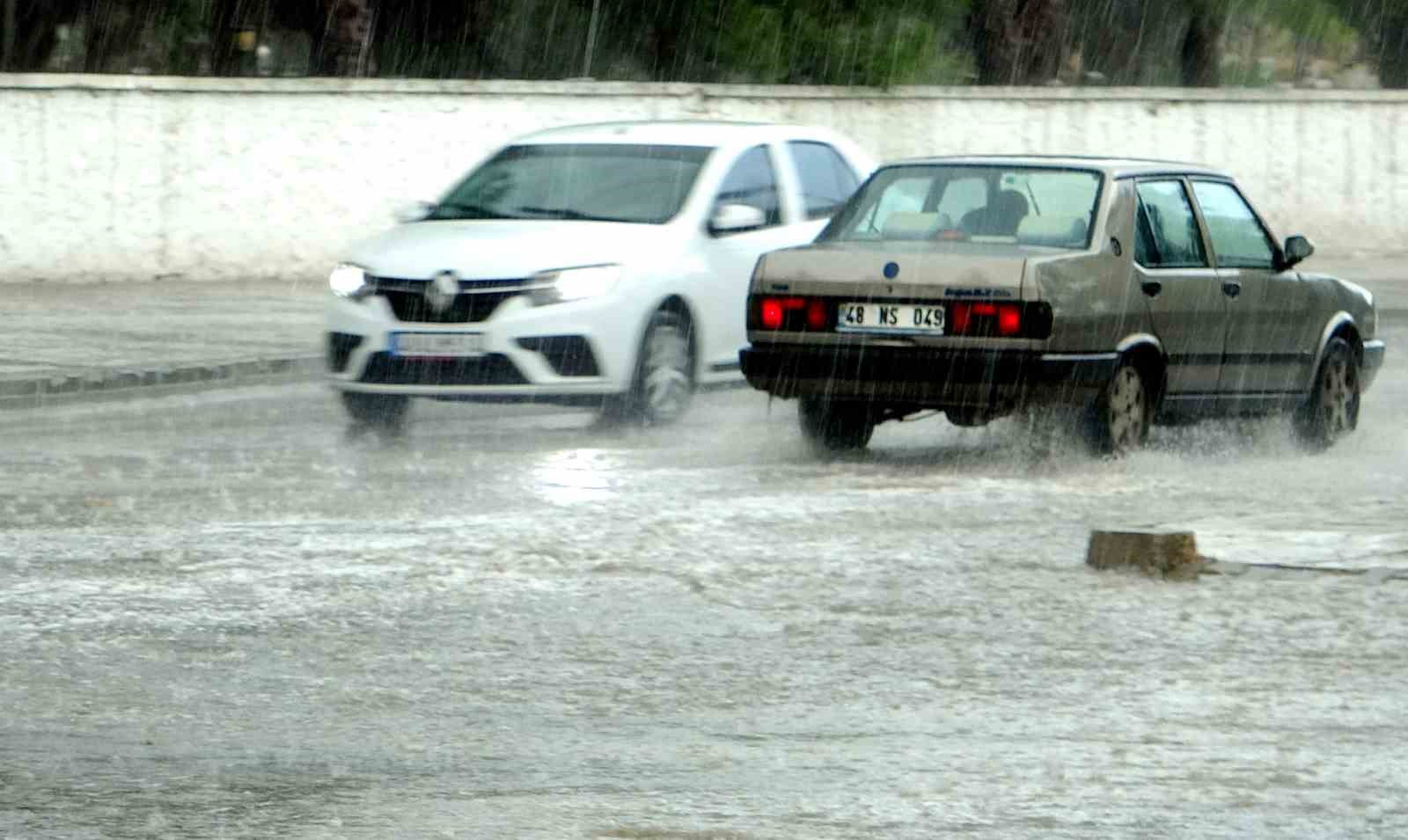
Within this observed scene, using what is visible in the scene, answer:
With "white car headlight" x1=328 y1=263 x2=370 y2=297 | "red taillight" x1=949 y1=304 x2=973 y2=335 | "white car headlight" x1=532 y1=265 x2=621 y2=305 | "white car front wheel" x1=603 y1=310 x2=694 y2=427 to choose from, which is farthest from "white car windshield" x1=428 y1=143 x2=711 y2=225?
"red taillight" x1=949 y1=304 x2=973 y2=335

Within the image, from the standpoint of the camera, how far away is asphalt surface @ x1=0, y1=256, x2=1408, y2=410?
17.0 m

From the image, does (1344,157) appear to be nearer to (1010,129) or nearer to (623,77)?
(1010,129)

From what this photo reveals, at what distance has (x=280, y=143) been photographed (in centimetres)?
2608

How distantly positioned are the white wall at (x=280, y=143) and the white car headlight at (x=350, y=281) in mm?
10775

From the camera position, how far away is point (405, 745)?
688 cm

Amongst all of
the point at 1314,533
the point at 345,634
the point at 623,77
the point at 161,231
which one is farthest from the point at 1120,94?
the point at 345,634

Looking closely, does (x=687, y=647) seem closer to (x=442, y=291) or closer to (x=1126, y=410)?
(x=1126, y=410)

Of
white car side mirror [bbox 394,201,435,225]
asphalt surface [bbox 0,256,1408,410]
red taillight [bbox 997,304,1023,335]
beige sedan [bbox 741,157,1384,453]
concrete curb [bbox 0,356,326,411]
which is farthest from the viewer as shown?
asphalt surface [bbox 0,256,1408,410]

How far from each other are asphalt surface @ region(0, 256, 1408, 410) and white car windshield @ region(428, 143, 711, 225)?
266 centimetres

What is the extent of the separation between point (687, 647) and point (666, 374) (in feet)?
21.5

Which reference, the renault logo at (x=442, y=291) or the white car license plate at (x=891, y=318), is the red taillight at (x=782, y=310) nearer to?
the white car license plate at (x=891, y=318)

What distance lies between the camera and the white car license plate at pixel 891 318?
1247 cm

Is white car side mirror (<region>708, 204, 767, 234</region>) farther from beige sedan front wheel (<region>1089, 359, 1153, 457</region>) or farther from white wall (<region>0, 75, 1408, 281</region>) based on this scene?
white wall (<region>0, 75, 1408, 281</region>)

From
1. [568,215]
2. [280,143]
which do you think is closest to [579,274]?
[568,215]
